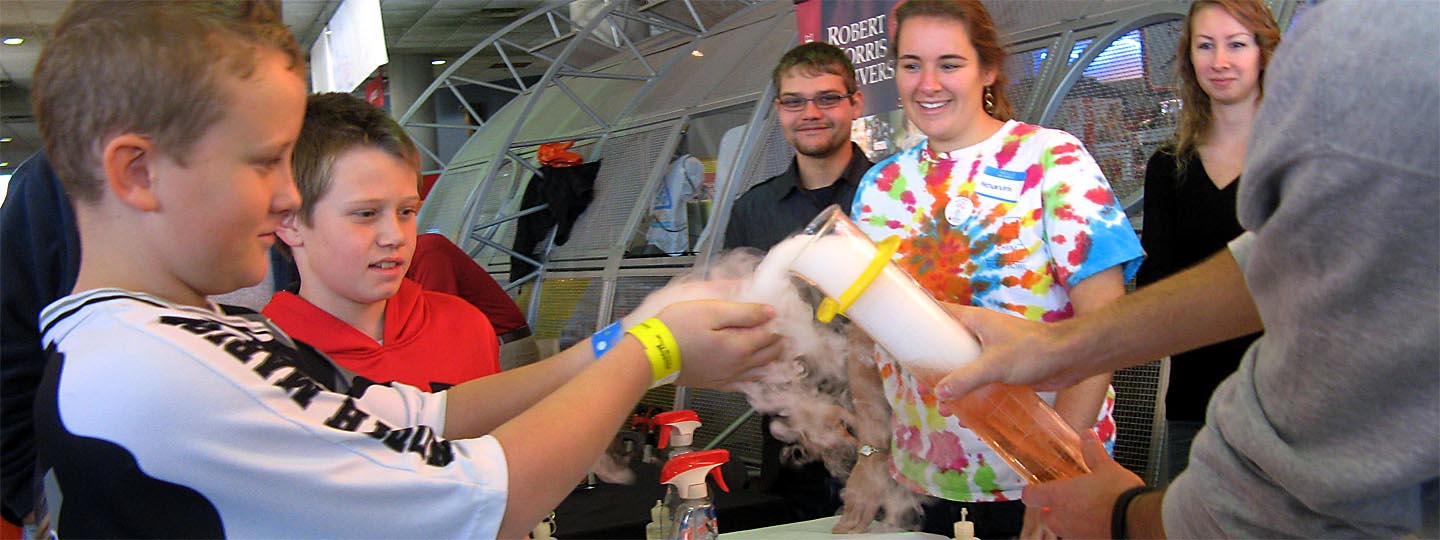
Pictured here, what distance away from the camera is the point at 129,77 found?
1131 millimetres

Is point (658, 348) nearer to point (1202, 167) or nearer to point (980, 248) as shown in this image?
point (980, 248)

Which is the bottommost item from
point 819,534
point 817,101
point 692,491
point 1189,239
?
point 819,534

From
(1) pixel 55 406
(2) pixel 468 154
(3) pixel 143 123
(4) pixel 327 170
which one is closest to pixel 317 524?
(1) pixel 55 406

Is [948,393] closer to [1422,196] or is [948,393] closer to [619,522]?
[1422,196]

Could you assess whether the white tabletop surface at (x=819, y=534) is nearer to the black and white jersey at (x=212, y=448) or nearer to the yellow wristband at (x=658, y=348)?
the yellow wristband at (x=658, y=348)

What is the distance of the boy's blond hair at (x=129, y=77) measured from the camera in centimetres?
113

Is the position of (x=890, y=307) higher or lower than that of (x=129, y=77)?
lower

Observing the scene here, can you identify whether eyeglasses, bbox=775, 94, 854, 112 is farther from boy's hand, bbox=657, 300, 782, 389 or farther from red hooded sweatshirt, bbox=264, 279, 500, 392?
boy's hand, bbox=657, 300, 782, 389

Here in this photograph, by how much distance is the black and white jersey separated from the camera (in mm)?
1074

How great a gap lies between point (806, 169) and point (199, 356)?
2.72m

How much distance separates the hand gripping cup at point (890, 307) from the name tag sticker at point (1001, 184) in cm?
76

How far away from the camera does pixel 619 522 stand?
2.96 m

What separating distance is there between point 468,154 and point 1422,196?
37.9 feet

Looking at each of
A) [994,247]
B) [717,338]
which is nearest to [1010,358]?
[717,338]
